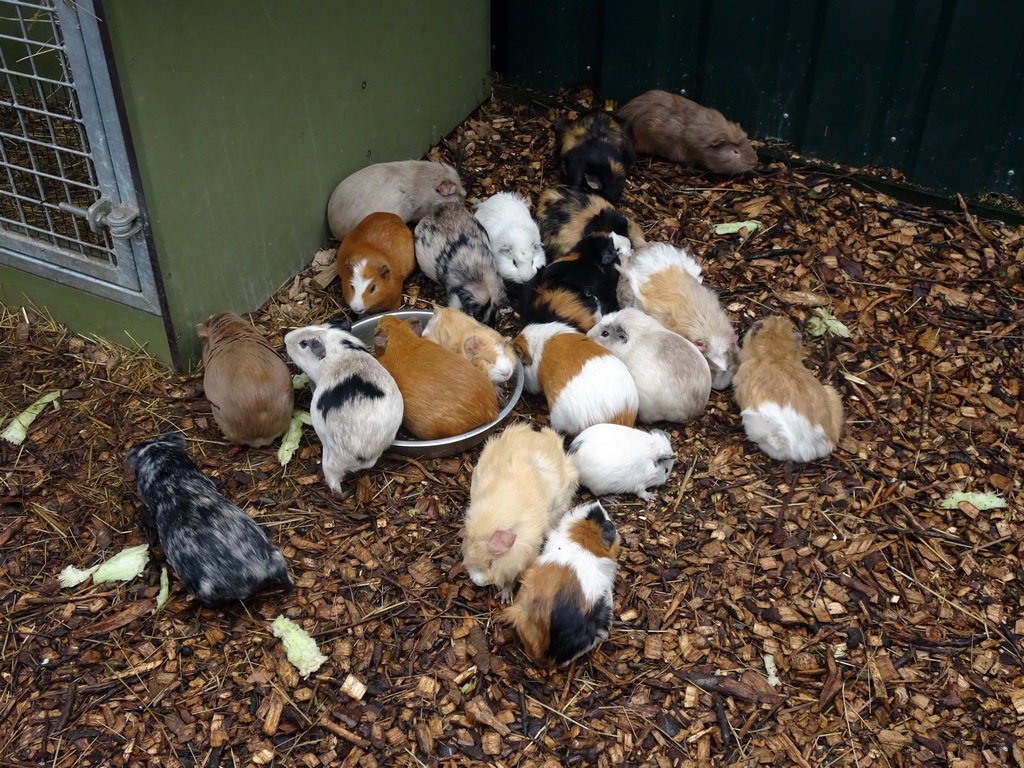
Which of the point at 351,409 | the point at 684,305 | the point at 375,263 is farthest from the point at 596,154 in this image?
the point at 351,409

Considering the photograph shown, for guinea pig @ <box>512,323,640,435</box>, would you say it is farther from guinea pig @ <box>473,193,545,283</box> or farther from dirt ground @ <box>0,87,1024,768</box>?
guinea pig @ <box>473,193,545,283</box>

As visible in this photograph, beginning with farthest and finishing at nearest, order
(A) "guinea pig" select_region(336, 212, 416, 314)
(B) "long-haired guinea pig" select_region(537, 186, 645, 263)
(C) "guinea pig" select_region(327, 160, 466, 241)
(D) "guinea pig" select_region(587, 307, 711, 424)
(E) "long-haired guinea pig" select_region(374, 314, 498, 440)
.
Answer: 1. (B) "long-haired guinea pig" select_region(537, 186, 645, 263)
2. (C) "guinea pig" select_region(327, 160, 466, 241)
3. (A) "guinea pig" select_region(336, 212, 416, 314)
4. (D) "guinea pig" select_region(587, 307, 711, 424)
5. (E) "long-haired guinea pig" select_region(374, 314, 498, 440)

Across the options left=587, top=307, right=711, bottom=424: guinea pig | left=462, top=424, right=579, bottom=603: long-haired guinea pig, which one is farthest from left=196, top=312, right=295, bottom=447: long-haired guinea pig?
left=587, top=307, right=711, bottom=424: guinea pig

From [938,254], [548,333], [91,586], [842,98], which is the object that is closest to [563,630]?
[548,333]

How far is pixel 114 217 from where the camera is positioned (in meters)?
3.70

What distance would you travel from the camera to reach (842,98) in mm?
5531

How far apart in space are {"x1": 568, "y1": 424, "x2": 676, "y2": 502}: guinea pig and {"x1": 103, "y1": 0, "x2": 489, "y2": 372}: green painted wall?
1.92 m

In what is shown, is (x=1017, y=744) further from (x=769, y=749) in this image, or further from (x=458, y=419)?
(x=458, y=419)

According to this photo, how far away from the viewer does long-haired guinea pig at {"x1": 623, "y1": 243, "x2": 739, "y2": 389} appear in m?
4.41

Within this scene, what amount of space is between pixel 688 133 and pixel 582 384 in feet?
7.97

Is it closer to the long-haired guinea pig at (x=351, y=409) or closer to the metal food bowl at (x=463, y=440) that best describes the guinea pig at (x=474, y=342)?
the metal food bowl at (x=463, y=440)

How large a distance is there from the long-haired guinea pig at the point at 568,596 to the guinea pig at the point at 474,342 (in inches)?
39.4

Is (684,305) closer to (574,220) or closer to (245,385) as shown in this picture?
(574,220)

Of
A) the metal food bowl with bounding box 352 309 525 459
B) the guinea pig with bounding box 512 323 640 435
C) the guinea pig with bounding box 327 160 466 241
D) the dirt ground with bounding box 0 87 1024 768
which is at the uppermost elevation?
the guinea pig with bounding box 327 160 466 241
